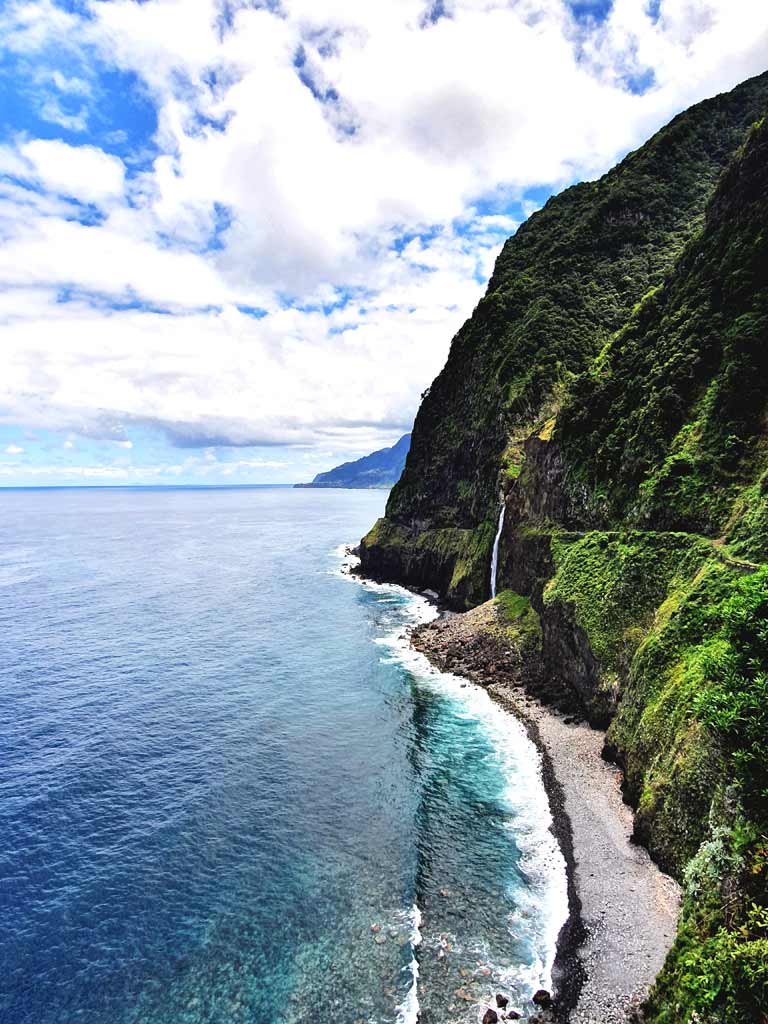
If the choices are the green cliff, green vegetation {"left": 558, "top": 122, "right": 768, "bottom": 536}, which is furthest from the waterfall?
green vegetation {"left": 558, "top": 122, "right": 768, "bottom": 536}

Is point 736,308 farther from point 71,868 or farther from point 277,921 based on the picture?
point 71,868

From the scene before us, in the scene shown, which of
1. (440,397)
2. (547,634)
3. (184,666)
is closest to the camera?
(547,634)

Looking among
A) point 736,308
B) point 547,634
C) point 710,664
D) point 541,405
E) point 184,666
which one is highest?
point 736,308

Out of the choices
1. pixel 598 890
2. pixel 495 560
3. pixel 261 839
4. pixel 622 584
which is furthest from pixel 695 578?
pixel 495 560

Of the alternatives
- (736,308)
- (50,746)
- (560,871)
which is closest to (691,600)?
(560,871)

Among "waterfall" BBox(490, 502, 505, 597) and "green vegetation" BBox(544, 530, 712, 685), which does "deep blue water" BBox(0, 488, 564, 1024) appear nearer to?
"green vegetation" BBox(544, 530, 712, 685)

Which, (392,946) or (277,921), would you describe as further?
(277,921)

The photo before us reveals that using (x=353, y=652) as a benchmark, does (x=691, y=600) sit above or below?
above
